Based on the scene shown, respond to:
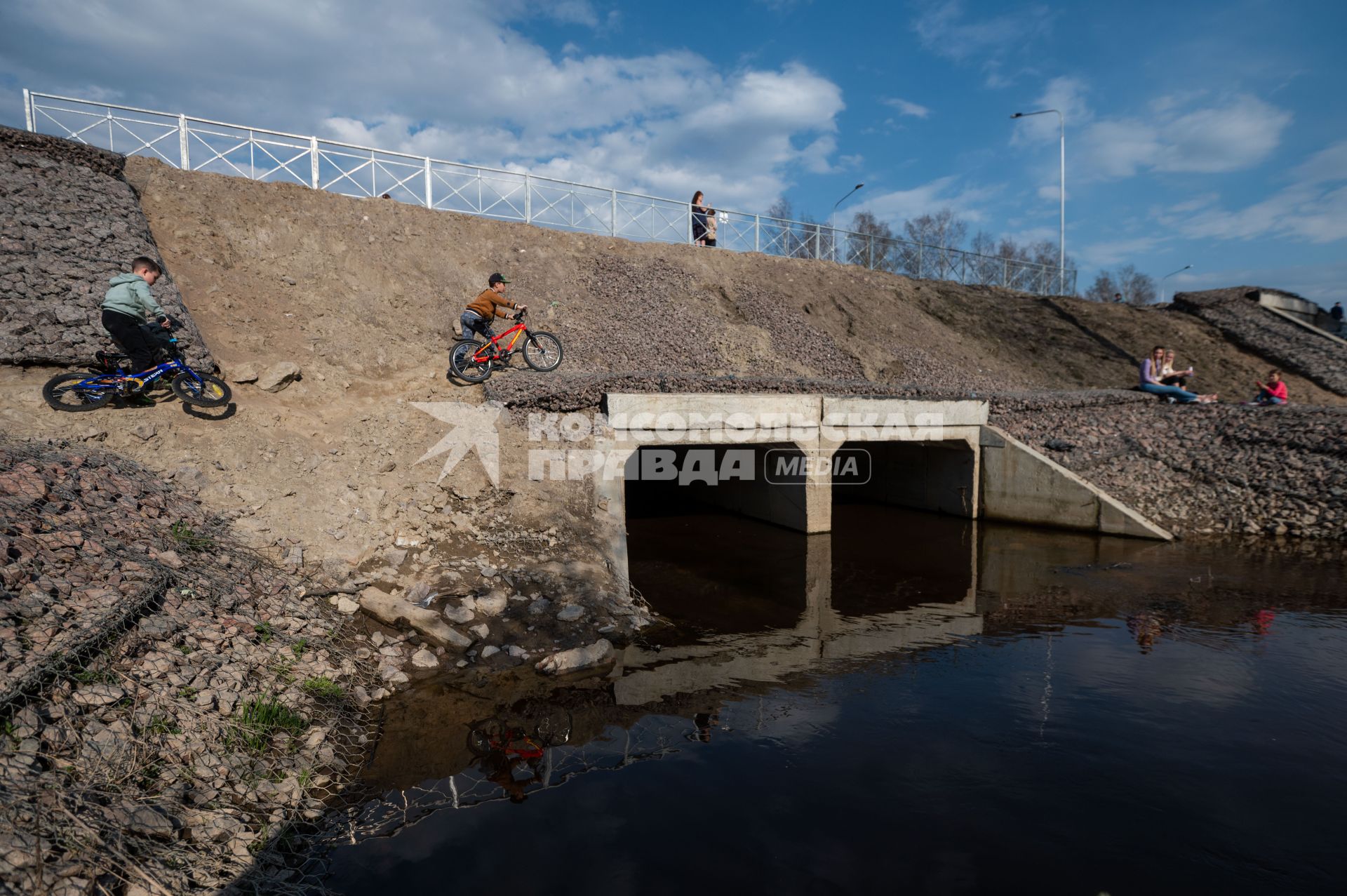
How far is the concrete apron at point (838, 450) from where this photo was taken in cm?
1180

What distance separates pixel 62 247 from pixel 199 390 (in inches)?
183

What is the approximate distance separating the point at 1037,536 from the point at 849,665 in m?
8.61

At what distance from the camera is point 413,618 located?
762 centimetres

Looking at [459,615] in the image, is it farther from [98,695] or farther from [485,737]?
[98,695]

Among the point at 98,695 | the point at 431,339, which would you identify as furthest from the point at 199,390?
the point at 98,695

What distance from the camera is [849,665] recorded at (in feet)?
26.7

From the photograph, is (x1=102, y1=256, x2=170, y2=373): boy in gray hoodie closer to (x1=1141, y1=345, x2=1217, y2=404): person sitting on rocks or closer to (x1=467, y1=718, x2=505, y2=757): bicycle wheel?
(x1=467, y1=718, x2=505, y2=757): bicycle wheel

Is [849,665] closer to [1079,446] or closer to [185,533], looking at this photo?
[185,533]

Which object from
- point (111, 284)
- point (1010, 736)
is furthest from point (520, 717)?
point (111, 284)

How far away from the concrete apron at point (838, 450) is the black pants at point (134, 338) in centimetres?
653

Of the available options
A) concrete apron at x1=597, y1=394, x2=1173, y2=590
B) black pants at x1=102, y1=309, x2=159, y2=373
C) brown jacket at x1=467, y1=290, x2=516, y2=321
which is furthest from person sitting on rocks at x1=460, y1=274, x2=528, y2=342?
black pants at x1=102, y1=309, x2=159, y2=373

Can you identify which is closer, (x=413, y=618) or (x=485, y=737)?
(x=485, y=737)

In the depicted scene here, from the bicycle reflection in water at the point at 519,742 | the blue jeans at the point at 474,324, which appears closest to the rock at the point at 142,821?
the bicycle reflection in water at the point at 519,742

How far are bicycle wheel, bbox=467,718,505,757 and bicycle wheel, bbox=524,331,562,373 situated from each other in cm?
863
